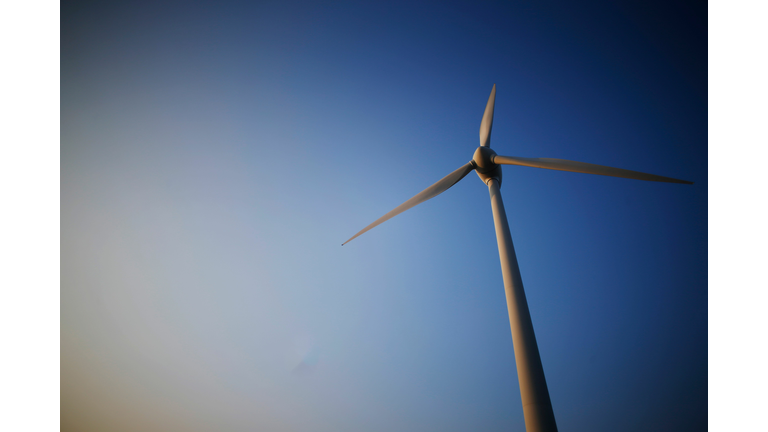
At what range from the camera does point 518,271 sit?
37.3 ft

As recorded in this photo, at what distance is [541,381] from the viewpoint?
9492 millimetres

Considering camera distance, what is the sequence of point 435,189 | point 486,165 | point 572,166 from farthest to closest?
point 435,189 < point 486,165 < point 572,166

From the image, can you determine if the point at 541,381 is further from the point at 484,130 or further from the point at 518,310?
the point at 484,130

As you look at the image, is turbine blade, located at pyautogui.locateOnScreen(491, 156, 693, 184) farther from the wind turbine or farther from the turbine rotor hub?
the turbine rotor hub

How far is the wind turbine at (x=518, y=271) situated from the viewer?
923 centimetres

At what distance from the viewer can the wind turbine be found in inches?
364

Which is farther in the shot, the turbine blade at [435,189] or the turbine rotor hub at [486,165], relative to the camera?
the turbine blade at [435,189]

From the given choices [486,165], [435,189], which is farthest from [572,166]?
[435,189]

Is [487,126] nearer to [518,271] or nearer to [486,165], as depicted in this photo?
[486,165]

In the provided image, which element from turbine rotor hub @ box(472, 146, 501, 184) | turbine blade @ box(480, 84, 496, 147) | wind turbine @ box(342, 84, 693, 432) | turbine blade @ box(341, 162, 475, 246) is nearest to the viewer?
wind turbine @ box(342, 84, 693, 432)

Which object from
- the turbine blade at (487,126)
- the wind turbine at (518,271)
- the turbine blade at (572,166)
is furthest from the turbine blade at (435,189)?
the turbine blade at (487,126)

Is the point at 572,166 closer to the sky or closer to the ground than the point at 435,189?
closer to the sky

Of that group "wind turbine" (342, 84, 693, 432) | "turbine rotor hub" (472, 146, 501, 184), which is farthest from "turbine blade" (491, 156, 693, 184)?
"turbine rotor hub" (472, 146, 501, 184)

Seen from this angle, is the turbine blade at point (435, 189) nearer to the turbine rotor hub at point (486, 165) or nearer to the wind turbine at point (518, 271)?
the wind turbine at point (518, 271)
